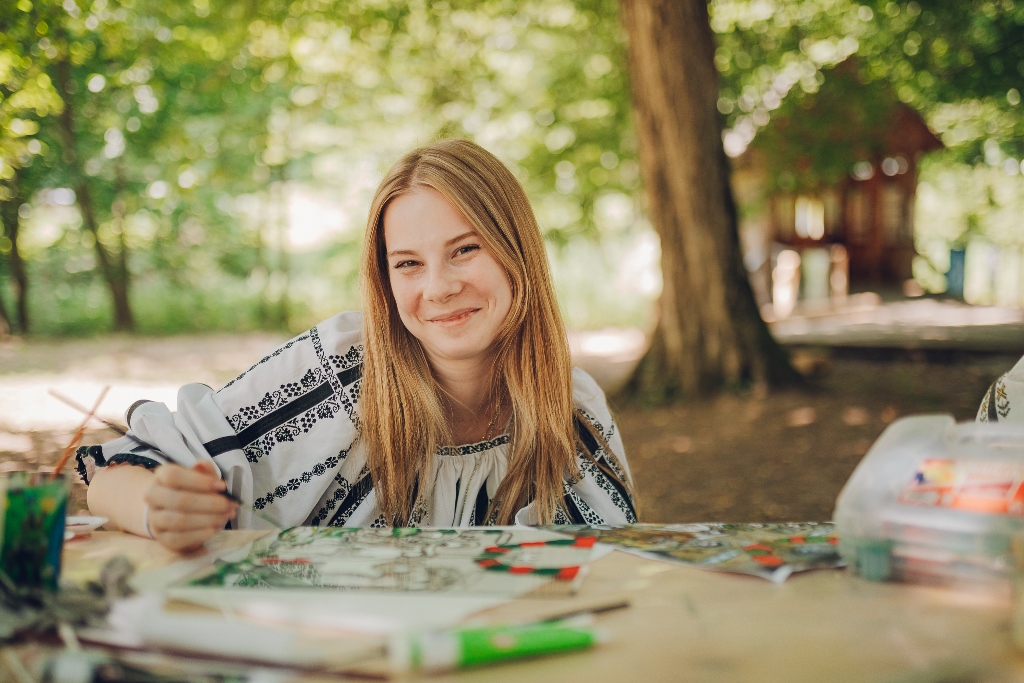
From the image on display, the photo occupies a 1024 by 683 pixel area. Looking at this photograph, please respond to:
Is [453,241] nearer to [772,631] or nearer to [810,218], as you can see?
[772,631]

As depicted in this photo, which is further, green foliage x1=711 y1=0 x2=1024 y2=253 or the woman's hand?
green foliage x1=711 y1=0 x2=1024 y2=253

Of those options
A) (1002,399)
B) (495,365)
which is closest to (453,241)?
(495,365)

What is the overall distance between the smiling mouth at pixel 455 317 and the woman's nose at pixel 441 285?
49 millimetres

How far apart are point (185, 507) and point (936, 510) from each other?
115 cm

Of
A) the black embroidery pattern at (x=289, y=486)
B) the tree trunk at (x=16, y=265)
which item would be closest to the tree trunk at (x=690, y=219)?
the tree trunk at (x=16, y=265)

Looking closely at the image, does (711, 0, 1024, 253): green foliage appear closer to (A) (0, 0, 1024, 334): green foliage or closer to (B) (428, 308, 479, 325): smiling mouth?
(A) (0, 0, 1024, 334): green foliage

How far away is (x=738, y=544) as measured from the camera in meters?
1.36

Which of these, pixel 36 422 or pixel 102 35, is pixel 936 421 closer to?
pixel 36 422

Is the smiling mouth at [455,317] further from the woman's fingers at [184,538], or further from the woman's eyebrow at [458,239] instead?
the woman's fingers at [184,538]

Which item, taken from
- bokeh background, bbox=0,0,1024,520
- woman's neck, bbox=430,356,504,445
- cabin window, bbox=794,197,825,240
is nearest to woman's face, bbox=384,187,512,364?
woman's neck, bbox=430,356,504,445

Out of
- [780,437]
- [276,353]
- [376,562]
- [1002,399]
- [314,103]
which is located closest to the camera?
[376,562]

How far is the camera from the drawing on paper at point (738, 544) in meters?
1.25

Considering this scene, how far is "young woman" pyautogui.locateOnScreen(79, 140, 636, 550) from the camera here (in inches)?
74.5

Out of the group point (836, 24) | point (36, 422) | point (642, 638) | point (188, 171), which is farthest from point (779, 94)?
point (642, 638)
